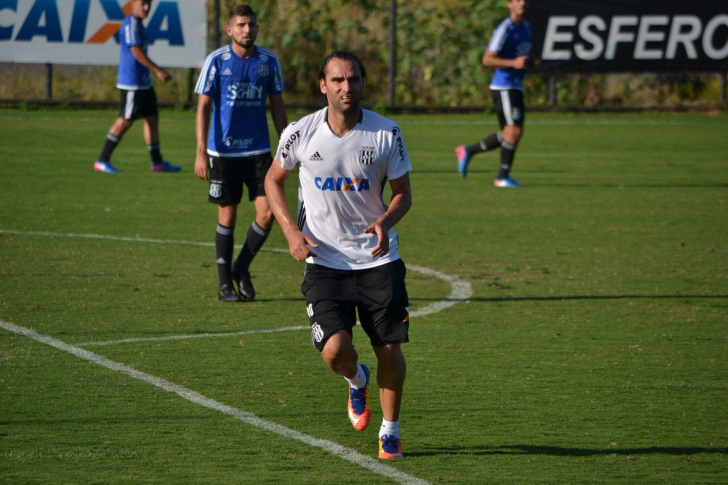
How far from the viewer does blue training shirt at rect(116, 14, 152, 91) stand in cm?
1484

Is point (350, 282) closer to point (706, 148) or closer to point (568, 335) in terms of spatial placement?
point (568, 335)

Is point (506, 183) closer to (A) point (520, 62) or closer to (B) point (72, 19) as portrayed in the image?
(A) point (520, 62)

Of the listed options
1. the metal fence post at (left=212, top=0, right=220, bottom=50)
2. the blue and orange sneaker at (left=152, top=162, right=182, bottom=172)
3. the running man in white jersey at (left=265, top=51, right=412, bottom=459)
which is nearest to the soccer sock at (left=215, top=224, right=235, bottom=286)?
the running man in white jersey at (left=265, top=51, right=412, bottom=459)

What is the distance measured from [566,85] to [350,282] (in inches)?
848

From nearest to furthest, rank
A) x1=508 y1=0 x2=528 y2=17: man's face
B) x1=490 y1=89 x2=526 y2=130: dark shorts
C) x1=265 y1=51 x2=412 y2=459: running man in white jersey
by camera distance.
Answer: x1=265 y1=51 x2=412 y2=459: running man in white jersey, x1=508 y1=0 x2=528 y2=17: man's face, x1=490 y1=89 x2=526 y2=130: dark shorts

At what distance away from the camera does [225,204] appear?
8.41 meters

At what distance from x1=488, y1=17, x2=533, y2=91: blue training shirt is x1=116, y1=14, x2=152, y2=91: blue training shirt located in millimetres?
4644

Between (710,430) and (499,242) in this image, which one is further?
(499,242)

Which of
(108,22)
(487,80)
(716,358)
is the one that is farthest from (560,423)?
(487,80)

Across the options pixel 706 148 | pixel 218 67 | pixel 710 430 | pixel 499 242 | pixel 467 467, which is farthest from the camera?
pixel 706 148

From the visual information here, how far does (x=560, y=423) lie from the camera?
18.4 ft

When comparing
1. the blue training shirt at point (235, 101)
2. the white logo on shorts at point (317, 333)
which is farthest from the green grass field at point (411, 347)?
the blue training shirt at point (235, 101)

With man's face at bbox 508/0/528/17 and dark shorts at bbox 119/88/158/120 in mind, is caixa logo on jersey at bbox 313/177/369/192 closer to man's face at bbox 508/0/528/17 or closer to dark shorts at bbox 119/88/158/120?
man's face at bbox 508/0/528/17

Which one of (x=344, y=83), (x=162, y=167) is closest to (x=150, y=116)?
(x=162, y=167)
